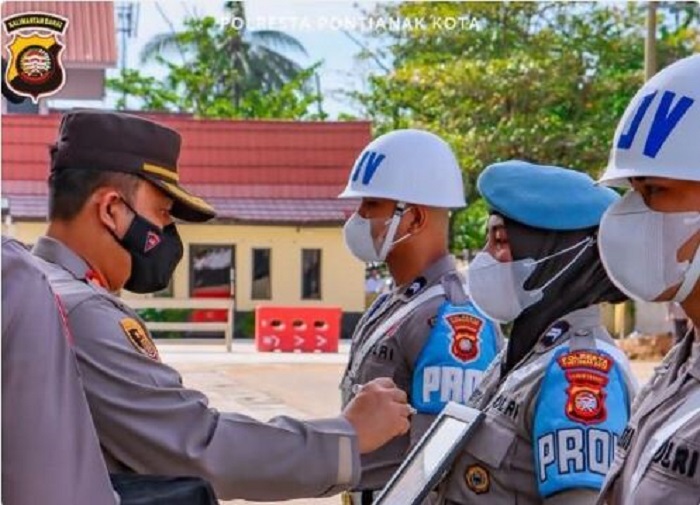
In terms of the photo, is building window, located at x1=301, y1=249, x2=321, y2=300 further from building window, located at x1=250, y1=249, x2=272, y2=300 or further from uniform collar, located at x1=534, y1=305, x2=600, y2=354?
uniform collar, located at x1=534, y1=305, x2=600, y2=354

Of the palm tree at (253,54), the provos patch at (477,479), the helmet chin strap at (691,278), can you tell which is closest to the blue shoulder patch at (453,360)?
the provos patch at (477,479)

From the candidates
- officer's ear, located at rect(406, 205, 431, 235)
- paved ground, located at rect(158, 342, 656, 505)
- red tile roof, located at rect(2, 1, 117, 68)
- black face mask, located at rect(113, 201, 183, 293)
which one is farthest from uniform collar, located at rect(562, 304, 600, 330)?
red tile roof, located at rect(2, 1, 117, 68)

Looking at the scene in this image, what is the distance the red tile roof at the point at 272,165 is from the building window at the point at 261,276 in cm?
87

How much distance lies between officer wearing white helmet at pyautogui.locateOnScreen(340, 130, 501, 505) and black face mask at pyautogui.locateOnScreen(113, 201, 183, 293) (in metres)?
1.03

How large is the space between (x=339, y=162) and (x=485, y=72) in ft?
15.1

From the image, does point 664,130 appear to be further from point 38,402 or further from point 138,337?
point 38,402

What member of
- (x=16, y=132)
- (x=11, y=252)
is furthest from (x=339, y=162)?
(x=11, y=252)

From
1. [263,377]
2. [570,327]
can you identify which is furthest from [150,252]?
[263,377]

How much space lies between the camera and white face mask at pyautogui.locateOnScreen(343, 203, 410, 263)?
13.6 ft

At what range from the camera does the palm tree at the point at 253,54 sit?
40500 millimetres

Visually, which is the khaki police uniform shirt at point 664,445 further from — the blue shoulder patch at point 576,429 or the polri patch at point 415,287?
the polri patch at point 415,287

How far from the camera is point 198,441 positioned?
7.37 feet

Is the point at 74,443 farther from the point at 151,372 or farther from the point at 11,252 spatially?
the point at 151,372

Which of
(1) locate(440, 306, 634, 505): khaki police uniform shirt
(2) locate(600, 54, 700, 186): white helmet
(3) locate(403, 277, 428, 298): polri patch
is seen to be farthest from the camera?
(3) locate(403, 277, 428, 298): polri patch
